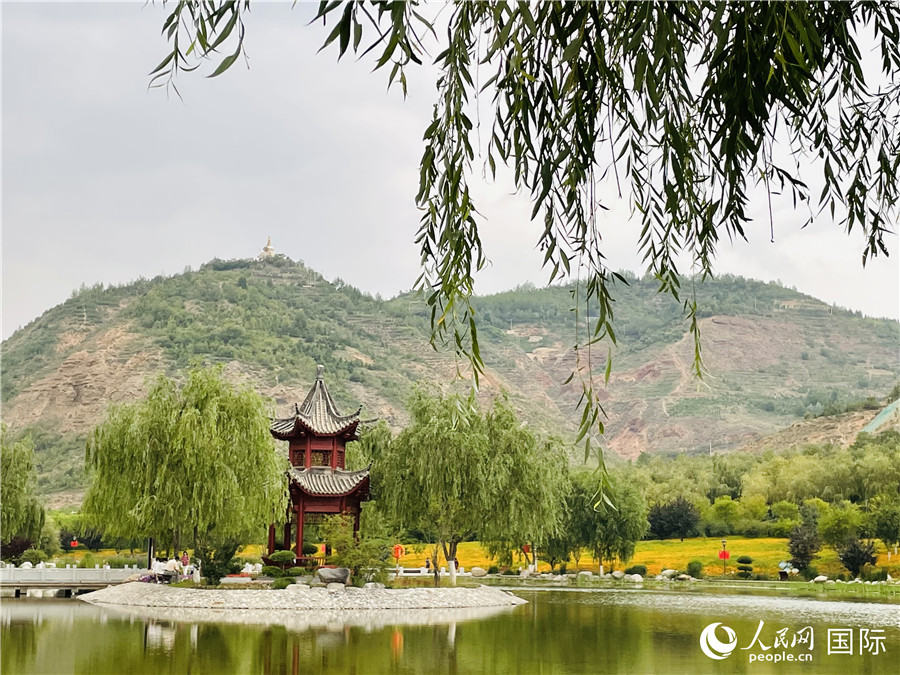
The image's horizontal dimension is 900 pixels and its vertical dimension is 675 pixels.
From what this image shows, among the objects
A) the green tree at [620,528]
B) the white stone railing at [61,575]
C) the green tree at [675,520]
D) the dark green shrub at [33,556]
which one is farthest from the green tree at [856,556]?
the dark green shrub at [33,556]

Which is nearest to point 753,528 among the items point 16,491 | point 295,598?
point 295,598

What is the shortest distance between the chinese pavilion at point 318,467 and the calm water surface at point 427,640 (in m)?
3.91

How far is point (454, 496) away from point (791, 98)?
56.0 feet

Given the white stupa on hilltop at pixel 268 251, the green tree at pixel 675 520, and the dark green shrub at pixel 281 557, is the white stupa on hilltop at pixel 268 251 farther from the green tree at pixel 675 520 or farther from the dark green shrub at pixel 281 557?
the dark green shrub at pixel 281 557

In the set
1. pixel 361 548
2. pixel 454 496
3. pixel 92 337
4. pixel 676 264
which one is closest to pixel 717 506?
pixel 454 496

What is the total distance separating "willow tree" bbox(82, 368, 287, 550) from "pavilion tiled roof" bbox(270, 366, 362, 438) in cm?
269

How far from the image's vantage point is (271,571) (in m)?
17.4

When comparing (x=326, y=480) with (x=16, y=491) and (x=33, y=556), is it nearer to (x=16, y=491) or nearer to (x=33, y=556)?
(x=16, y=491)

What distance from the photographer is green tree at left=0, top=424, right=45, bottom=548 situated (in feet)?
66.1

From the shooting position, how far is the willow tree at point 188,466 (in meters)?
15.7

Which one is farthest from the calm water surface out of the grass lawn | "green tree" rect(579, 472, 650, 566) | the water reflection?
the grass lawn

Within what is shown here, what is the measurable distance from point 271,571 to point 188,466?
9.61 ft

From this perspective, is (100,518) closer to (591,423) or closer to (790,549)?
(591,423)

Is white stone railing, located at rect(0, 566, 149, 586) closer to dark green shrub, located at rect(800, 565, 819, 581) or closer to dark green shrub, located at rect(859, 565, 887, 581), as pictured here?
dark green shrub, located at rect(800, 565, 819, 581)
